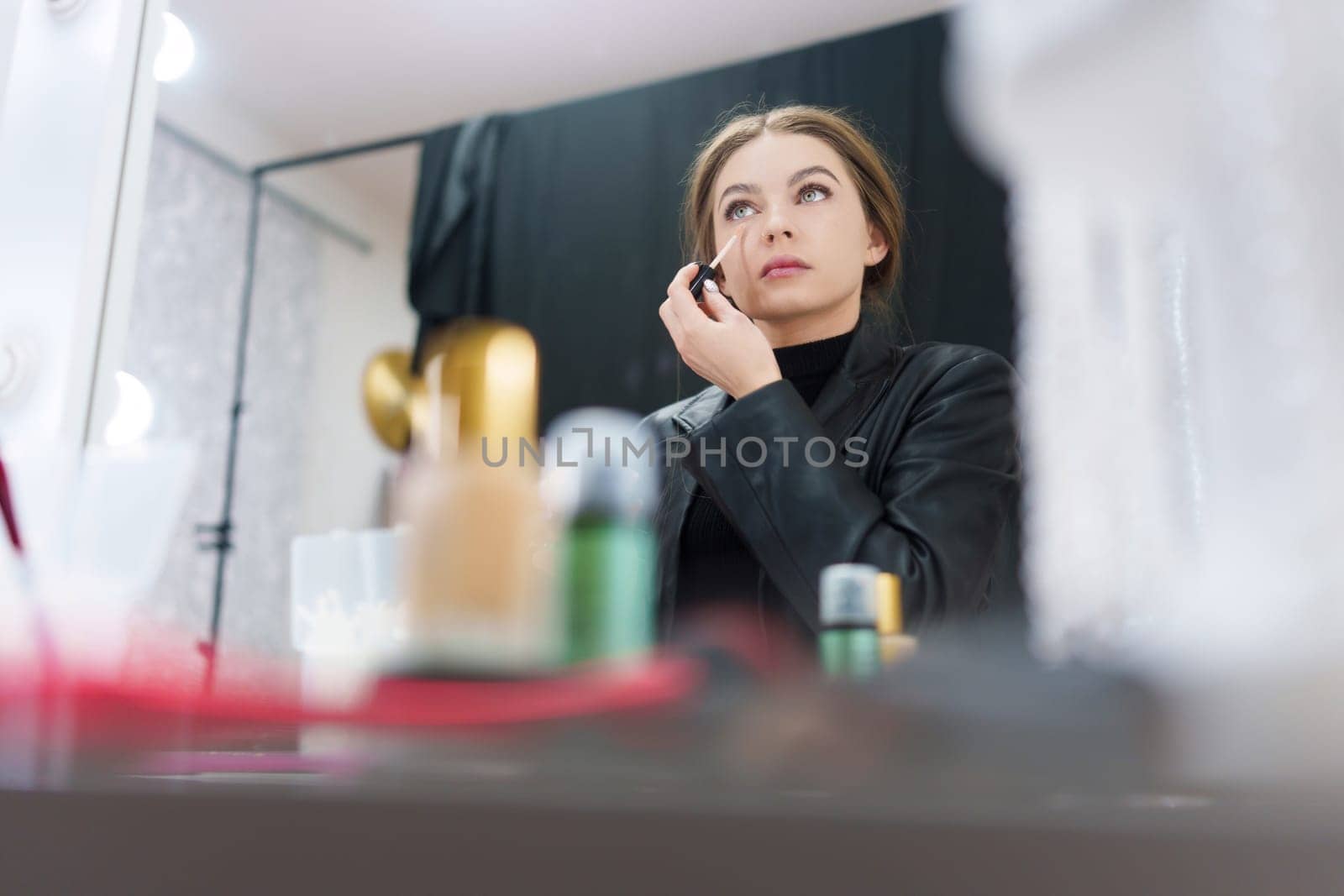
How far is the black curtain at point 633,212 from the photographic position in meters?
0.58

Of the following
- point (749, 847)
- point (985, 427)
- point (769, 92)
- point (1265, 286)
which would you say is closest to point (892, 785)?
point (749, 847)

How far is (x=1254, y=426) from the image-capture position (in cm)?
24

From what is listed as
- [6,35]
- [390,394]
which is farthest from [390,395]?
[6,35]

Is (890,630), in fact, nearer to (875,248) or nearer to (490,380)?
(875,248)

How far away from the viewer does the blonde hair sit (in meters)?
0.58

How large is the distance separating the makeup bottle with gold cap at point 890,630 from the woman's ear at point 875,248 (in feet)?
0.78

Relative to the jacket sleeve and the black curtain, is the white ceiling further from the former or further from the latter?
the jacket sleeve

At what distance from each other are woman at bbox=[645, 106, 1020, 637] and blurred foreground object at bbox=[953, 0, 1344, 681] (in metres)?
0.05

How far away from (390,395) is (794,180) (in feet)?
1.12

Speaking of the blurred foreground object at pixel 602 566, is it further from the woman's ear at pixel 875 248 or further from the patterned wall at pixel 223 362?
the patterned wall at pixel 223 362

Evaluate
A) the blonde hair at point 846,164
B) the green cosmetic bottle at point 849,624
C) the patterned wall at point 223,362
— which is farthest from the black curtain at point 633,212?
the green cosmetic bottle at point 849,624

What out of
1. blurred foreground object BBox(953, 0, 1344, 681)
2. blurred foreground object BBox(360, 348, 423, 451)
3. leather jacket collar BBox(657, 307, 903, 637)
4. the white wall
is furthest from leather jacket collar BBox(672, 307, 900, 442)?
the white wall

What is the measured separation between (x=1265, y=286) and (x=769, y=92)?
436 millimetres

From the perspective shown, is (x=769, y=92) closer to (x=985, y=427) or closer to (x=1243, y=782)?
(x=985, y=427)
